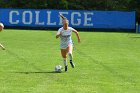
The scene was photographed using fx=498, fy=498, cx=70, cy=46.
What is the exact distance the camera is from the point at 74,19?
67.4 m

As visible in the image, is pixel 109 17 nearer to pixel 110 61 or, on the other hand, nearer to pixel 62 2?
pixel 62 2

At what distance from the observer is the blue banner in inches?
2611

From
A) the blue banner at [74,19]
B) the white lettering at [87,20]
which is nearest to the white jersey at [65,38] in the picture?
the blue banner at [74,19]

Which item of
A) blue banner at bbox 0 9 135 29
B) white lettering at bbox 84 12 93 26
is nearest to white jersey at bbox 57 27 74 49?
blue banner at bbox 0 9 135 29

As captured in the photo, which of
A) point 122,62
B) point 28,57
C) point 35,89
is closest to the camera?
point 35,89

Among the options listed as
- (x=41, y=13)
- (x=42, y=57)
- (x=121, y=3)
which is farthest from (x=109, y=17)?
(x=42, y=57)

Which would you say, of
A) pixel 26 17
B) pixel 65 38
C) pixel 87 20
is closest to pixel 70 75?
pixel 65 38

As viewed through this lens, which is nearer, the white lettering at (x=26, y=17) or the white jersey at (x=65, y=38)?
the white jersey at (x=65, y=38)

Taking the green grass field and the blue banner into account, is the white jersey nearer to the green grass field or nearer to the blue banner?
the green grass field

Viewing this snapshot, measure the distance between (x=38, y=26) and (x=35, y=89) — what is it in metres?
53.5

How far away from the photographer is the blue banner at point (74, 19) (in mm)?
66312

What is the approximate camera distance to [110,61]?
23.6 meters

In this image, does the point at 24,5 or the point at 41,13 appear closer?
the point at 41,13

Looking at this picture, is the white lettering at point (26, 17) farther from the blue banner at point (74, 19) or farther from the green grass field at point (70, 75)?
the green grass field at point (70, 75)
